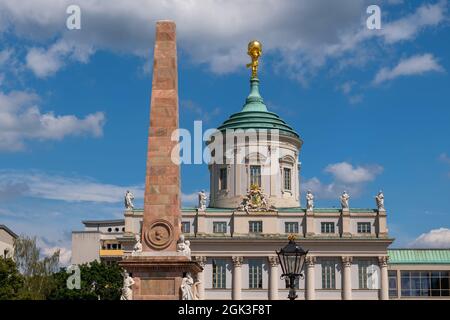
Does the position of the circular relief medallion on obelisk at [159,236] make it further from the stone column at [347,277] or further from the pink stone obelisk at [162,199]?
the stone column at [347,277]

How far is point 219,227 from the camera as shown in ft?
313

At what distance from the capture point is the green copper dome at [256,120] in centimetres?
10219

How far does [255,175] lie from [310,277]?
14.7m

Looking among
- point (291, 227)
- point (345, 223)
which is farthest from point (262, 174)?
point (345, 223)

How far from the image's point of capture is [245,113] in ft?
341

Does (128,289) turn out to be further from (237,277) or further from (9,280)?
(237,277)

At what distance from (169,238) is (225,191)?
213 ft

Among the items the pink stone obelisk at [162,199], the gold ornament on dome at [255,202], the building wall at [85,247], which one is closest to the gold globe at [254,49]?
the gold ornament on dome at [255,202]

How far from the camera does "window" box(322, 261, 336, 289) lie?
9312cm

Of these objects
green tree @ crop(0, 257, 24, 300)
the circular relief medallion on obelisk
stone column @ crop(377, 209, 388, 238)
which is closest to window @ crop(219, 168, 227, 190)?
stone column @ crop(377, 209, 388, 238)

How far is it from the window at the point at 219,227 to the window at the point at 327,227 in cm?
1102
